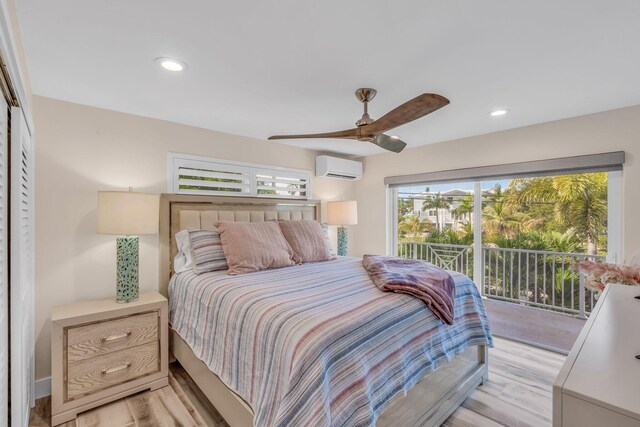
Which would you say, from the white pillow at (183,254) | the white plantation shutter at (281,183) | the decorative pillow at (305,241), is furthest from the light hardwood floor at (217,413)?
the white plantation shutter at (281,183)

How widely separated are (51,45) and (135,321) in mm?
1835

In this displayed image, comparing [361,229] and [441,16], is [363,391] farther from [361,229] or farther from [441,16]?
[361,229]

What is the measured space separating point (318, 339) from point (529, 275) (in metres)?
3.68

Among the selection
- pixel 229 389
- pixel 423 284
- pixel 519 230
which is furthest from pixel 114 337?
pixel 519 230

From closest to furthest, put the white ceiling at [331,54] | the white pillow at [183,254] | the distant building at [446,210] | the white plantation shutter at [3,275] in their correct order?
the white plantation shutter at [3,275]
the white ceiling at [331,54]
the white pillow at [183,254]
the distant building at [446,210]

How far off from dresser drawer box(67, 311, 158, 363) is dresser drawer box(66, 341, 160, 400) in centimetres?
4

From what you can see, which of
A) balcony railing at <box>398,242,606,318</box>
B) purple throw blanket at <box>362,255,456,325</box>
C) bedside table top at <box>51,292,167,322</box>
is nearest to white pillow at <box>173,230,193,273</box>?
bedside table top at <box>51,292,167,322</box>

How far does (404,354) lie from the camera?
1.60 metres

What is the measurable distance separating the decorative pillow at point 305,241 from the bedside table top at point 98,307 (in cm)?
121

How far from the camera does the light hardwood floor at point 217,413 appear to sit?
1958mm

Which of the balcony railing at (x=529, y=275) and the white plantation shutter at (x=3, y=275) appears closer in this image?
the white plantation shutter at (x=3, y=275)

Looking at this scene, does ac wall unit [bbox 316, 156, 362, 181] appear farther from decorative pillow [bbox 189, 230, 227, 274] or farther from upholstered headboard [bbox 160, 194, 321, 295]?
decorative pillow [bbox 189, 230, 227, 274]

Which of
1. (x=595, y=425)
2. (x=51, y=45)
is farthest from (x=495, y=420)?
(x=51, y=45)

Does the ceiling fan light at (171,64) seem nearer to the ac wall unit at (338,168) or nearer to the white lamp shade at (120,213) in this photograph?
the white lamp shade at (120,213)
